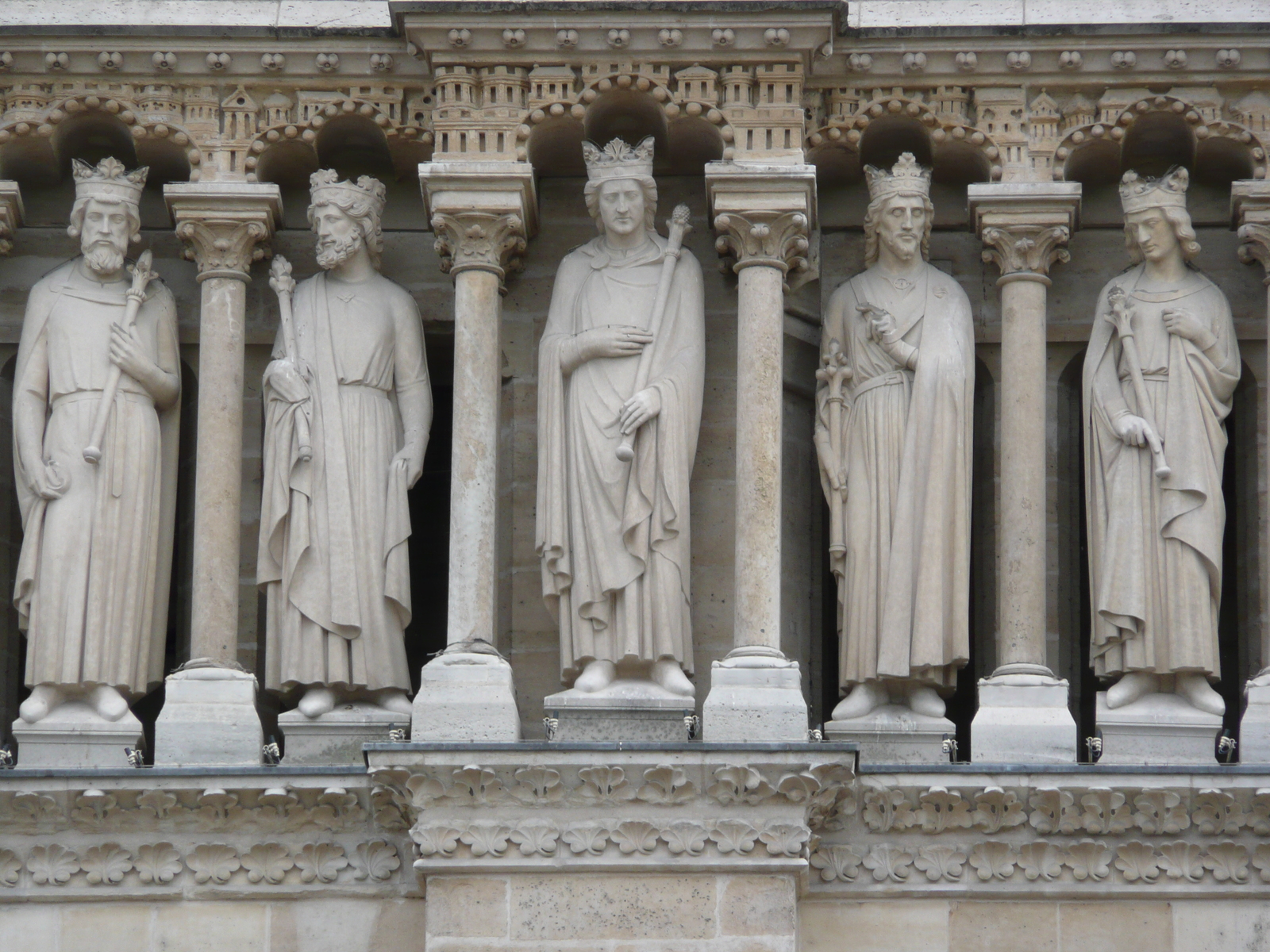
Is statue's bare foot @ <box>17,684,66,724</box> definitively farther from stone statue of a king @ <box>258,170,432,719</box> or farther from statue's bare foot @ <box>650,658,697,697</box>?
statue's bare foot @ <box>650,658,697,697</box>

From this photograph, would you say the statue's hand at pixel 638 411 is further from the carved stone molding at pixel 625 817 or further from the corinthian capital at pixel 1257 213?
the corinthian capital at pixel 1257 213

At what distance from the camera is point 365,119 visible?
17844 millimetres

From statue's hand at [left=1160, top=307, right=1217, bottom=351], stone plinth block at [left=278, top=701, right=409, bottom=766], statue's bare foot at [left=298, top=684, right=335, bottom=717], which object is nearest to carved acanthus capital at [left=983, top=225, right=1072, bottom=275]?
statue's hand at [left=1160, top=307, right=1217, bottom=351]

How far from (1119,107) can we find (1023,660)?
271cm

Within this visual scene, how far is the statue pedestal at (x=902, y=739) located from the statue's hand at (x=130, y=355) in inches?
143

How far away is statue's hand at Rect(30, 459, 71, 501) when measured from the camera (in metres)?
17.2

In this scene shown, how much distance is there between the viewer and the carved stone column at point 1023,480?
659 inches

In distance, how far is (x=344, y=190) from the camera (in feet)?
58.0

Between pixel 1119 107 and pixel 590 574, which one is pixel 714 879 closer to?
pixel 590 574

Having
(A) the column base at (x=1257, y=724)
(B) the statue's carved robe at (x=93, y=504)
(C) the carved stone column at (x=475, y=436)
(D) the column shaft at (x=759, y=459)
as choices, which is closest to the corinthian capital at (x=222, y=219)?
(B) the statue's carved robe at (x=93, y=504)

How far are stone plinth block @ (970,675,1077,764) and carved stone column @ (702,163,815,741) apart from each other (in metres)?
0.84

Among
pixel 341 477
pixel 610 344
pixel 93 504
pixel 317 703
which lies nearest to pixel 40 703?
pixel 93 504

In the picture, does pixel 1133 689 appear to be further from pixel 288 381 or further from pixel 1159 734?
pixel 288 381

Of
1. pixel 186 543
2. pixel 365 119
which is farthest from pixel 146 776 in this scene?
pixel 365 119
